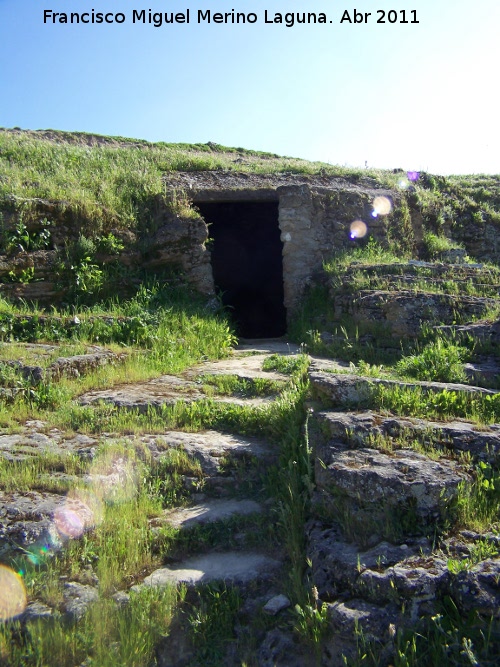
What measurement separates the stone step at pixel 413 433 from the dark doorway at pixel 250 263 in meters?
8.26

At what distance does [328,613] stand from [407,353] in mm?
4348

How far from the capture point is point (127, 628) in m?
3.31

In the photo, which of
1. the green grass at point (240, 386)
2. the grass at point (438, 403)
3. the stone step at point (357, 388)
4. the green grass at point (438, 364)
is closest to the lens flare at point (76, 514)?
the stone step at point (357, 388)

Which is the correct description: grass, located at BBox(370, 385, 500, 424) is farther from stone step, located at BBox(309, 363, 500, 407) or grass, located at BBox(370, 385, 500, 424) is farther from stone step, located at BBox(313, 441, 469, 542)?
stone step, located at BBox(313, 441, 469, 542)

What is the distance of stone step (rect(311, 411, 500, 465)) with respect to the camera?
4023 mm

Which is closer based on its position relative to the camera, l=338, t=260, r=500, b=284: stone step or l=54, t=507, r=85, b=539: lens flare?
l=54, t=507, r=85, b=539: lens flare

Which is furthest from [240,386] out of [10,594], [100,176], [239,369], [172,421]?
[100,176]

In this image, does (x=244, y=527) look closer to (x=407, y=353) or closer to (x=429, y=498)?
(x=429, y=498)

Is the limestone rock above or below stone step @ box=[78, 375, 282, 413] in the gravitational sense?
below

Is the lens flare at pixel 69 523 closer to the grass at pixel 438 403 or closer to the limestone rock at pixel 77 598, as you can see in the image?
the limestone rock at pixel 77 598

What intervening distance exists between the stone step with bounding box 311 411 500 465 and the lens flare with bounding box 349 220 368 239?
21.7 ft

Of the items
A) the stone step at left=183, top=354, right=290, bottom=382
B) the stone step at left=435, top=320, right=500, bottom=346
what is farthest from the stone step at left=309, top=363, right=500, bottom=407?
the stone step at left=435, top=320, right=500, bottom=346

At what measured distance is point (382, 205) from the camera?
11148 millimetres

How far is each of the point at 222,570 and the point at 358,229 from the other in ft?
26.3
